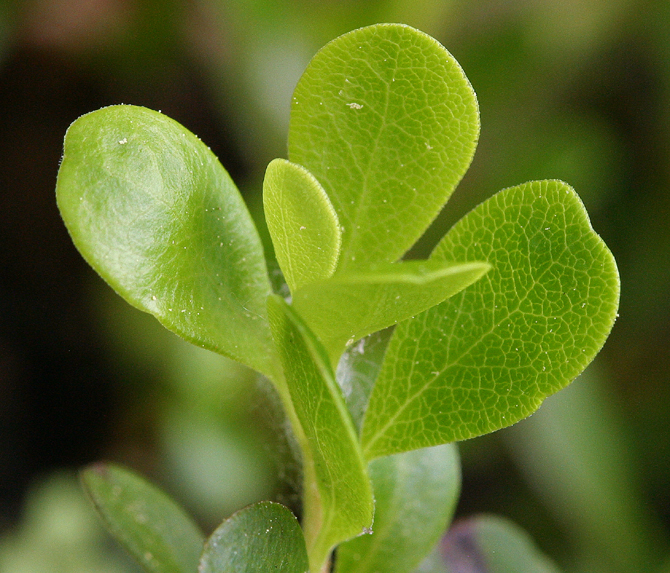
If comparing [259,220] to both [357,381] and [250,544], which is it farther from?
[250,544]

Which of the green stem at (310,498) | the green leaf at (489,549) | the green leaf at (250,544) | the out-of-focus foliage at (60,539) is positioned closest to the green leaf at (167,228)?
the green stem at (310,498)

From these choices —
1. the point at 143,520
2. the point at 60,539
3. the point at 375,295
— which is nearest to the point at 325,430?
the point at 375,295

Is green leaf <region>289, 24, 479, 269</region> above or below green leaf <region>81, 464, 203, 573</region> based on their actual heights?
above

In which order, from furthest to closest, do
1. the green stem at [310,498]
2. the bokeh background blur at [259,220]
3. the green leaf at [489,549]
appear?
the bokeh background blur at [259,220] → the green leaf at [489,549] → the green stem at [310,498]

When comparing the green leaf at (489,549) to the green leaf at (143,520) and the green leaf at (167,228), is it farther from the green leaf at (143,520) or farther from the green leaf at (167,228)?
the green leaf at (167,228)

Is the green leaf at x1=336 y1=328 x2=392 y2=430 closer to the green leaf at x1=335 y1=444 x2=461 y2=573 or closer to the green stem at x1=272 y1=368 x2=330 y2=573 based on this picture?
the green leaf at x1=335 y1=444 x2=461 y2=573

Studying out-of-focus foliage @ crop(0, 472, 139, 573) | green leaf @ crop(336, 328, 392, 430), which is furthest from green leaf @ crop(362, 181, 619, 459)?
out-of-focus foliage @ crop(0, 472, 139, 573)

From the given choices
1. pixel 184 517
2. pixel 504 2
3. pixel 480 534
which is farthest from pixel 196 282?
pixel 504 2
